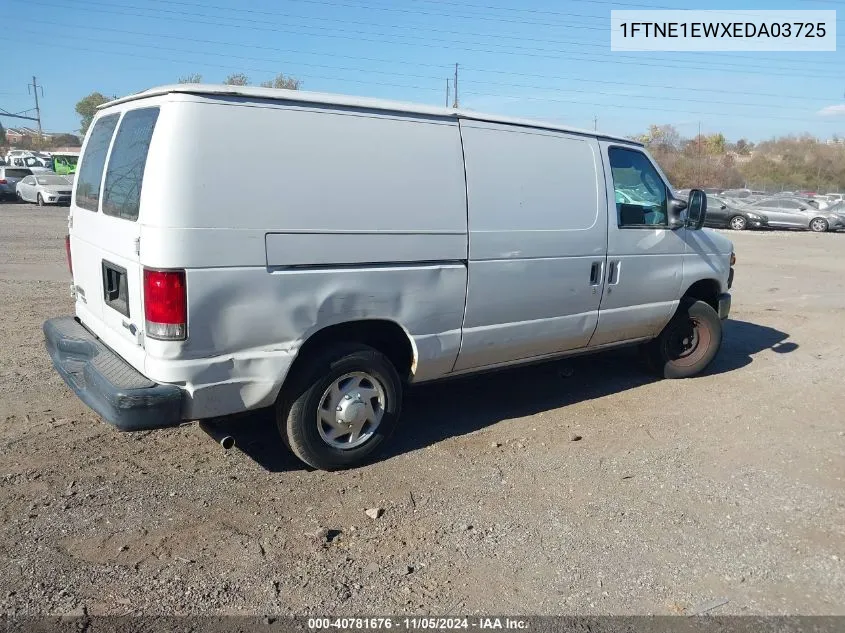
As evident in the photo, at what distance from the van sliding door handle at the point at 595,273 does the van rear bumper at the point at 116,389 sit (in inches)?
124

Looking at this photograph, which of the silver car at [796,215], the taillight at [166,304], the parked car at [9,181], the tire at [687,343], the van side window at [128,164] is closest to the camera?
the taillight at [166,304]

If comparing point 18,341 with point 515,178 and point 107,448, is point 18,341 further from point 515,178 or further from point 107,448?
point 515,178

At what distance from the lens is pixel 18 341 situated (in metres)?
6.59

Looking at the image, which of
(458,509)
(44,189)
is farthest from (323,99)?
(44,189)

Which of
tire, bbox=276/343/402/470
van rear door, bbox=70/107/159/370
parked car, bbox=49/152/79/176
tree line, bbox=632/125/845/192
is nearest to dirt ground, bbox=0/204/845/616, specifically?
tire, bbox=276/343/402/470

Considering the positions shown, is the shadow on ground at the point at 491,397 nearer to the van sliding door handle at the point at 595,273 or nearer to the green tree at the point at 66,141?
the van sliding door handle at the point at 595,273

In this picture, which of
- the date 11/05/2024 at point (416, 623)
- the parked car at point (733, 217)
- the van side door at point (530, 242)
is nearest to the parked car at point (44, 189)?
the parked car at point (733, 217)

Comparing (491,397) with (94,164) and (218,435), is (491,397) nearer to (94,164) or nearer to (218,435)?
(218,435)

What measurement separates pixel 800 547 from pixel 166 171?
376cm

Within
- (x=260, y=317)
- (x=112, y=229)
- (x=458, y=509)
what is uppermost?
(x=112, y=229)

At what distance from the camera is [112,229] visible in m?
3.97

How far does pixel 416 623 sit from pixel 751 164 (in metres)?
80.2

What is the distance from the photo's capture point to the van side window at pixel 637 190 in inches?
220

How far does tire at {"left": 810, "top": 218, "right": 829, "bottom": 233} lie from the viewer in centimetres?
2862
